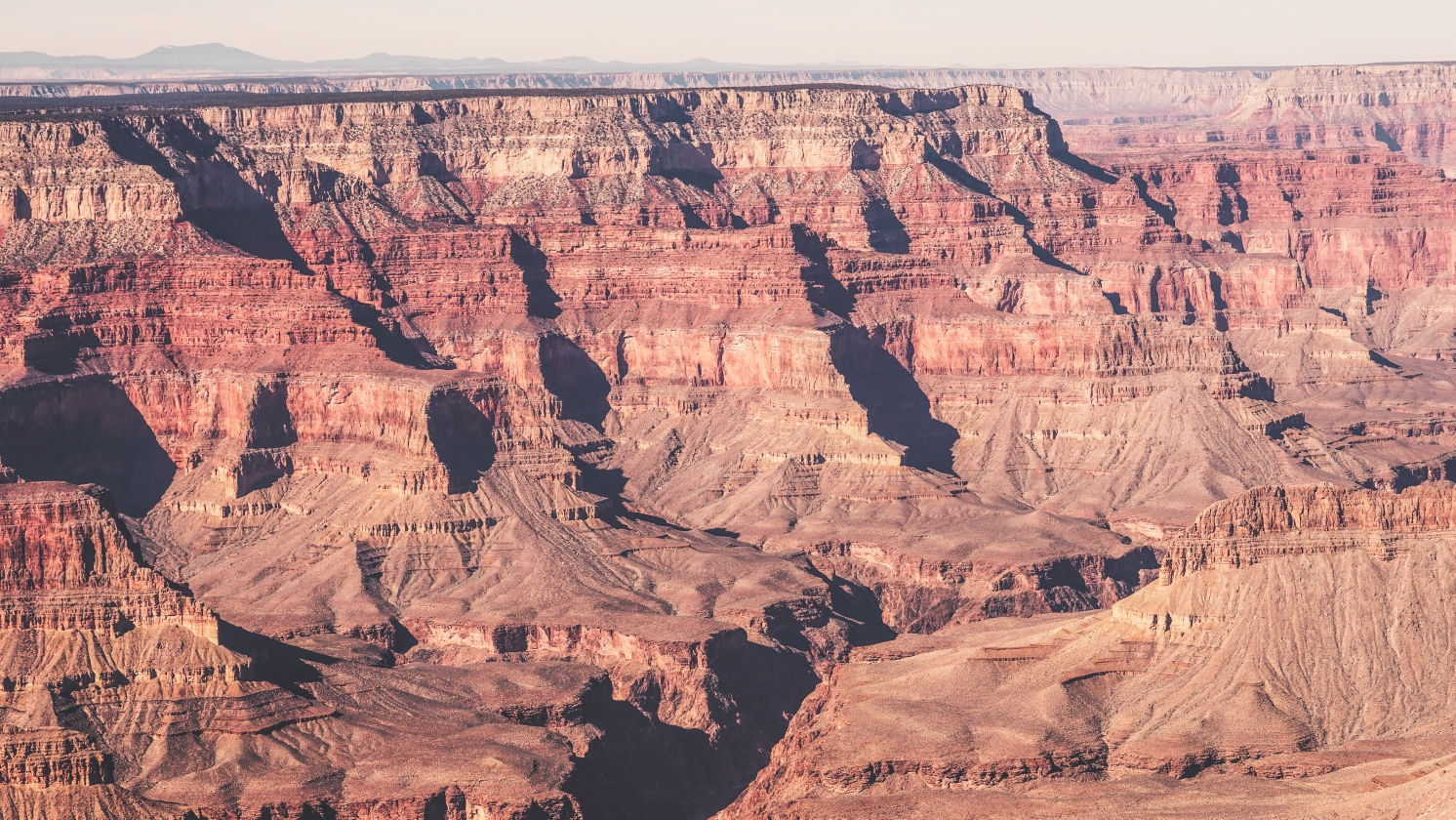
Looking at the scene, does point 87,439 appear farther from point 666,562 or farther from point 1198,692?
point 1198,692

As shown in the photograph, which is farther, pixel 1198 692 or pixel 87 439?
pixel 87 439

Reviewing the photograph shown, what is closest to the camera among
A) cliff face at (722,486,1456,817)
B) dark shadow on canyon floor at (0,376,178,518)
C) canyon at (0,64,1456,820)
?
cliff face at (722,486,1456,817)

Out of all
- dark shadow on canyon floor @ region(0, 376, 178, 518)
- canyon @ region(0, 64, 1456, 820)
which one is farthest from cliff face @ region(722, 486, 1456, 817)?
dark shadow on canyon floor @ region(0, 376, 178, 518)

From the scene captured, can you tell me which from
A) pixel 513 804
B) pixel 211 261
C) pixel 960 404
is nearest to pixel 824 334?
pixel 960 404

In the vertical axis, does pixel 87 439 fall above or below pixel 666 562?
above

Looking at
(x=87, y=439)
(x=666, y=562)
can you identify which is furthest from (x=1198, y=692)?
(x=87, y=439)

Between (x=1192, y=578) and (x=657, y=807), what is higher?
(x=1192, y=578)

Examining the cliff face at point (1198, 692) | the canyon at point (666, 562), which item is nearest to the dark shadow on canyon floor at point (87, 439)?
the canyon at point (666, 562)

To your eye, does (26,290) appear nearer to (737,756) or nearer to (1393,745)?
(737,756)

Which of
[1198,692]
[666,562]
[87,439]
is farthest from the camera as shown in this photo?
[87,439]

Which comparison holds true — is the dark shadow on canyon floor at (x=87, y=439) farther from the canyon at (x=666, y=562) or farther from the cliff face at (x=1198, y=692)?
the cliff face at (x=1198, y=692)

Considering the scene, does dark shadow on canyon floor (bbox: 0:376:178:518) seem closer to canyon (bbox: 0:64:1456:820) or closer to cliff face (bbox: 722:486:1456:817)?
canyon (bbox: 0:64:1456:820)
